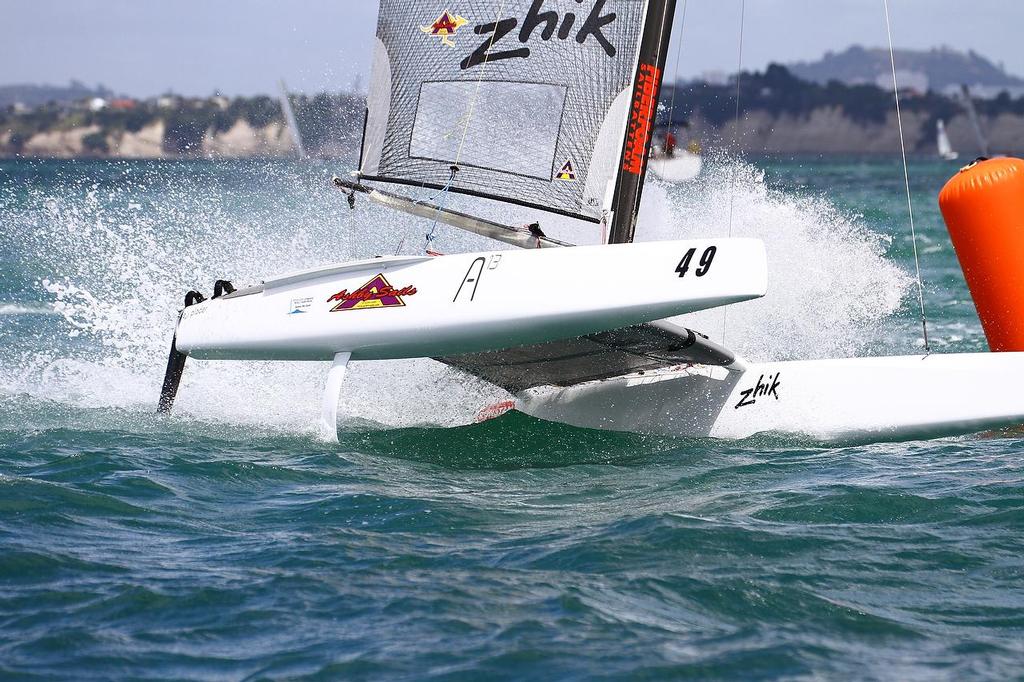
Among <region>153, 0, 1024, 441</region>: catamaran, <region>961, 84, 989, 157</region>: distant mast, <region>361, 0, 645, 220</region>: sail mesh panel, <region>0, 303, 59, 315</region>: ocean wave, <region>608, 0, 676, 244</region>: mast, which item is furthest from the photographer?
<region>961, 84, 989, 157</region>: distant mast

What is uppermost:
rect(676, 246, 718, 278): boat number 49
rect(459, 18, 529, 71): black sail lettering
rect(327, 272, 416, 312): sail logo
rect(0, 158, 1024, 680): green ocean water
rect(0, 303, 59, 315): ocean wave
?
rect(459, 18, 529, 71): black sail lettering

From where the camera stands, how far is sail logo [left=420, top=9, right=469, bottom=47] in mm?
6090

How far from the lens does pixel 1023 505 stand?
449cm

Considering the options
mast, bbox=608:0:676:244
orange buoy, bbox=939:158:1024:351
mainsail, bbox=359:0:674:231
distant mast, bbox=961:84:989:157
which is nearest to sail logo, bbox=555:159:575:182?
mainsail, bbox=359:0:674:231

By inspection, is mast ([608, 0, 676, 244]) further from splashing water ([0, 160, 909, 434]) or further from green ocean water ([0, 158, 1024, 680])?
splashing water ([0, 160, 909, 434])

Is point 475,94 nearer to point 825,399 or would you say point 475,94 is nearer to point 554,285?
point 554,285

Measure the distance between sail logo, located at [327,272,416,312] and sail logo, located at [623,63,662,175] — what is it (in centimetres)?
124

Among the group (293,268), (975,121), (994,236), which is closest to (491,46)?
(994,236)

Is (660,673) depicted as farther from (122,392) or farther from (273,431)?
(122,392)

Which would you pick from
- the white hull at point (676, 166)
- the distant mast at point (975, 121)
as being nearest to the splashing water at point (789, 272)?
the white hull at point (676, 166)

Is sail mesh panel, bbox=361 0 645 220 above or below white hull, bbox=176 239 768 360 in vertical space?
above

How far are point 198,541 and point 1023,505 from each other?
2898 mm

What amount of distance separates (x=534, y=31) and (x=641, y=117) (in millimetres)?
681

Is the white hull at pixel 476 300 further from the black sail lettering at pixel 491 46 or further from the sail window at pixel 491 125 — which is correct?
the black sail lettering at pixel 491 46
